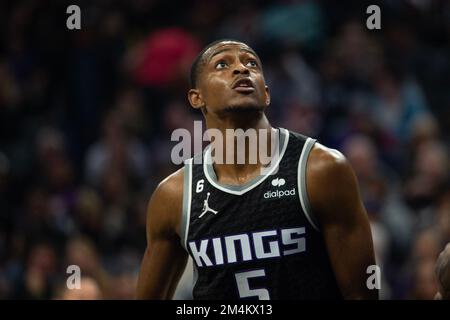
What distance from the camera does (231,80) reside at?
161 inches

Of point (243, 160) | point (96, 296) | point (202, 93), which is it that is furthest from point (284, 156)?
point (96, 296)

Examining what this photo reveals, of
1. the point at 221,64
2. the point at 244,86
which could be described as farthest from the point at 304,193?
the point at 221,64

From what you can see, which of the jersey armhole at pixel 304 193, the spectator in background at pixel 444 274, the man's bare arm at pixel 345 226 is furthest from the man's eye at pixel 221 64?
the spectator in background at pixel 444 274

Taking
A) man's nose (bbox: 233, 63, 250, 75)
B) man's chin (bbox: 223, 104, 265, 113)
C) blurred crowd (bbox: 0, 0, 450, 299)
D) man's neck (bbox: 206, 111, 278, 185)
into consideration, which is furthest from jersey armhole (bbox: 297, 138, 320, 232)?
blurred crowd (bbox: 0, 0, 450, 299)

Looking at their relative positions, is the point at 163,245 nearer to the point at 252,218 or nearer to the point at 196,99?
the point at 252,218

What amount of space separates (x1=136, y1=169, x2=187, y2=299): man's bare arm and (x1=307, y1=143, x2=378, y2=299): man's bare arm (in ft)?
1.93

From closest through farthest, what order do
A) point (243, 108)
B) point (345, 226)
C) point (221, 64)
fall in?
point (345, 226)
point (243, 108)
point (221, 64)

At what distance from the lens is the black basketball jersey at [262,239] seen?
3.93 m

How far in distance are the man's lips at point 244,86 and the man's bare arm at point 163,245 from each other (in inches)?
17.1

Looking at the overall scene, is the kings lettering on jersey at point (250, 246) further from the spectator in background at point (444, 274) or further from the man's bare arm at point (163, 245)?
the spectator in background at point (444, 274)

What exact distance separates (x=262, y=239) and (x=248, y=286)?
7.3 inches

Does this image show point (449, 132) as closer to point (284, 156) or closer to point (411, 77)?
point (411, 77)

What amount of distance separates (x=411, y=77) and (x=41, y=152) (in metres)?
2.79

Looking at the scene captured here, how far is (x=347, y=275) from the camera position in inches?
153
